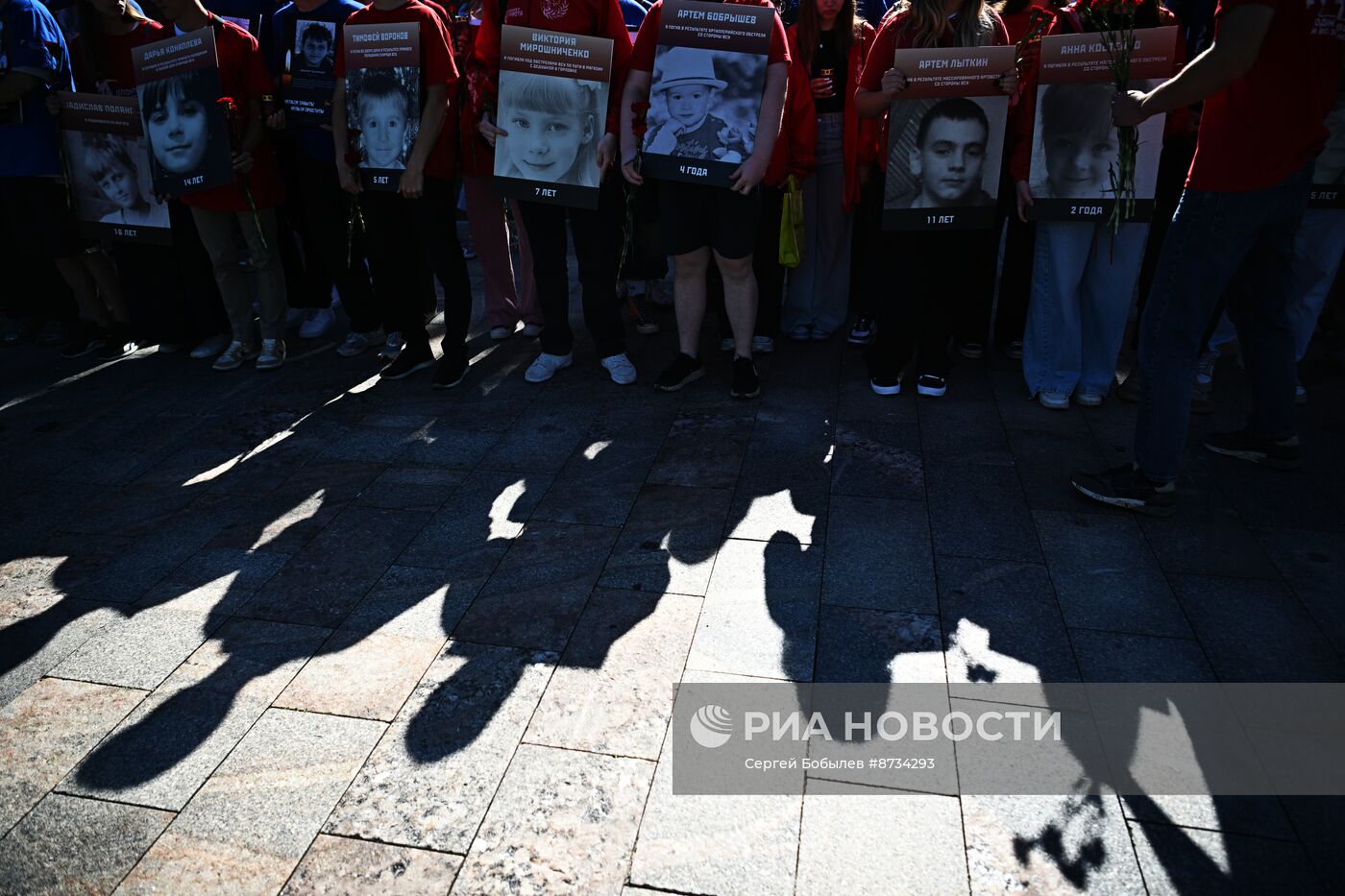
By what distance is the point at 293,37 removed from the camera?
17.3 ft

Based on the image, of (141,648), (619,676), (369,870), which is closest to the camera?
(369,870)

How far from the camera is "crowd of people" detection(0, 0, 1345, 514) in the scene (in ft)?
11.4

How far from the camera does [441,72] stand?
4.73 metres

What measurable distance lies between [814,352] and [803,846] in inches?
146

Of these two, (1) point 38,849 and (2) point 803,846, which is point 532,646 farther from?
(1) point 38,849

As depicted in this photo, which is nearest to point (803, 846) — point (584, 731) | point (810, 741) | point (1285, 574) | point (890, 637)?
point (810, 741)

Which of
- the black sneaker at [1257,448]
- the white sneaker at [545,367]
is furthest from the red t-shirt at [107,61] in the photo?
the black sneaker at [1257,448]

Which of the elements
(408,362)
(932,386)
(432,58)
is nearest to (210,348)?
(408,362)

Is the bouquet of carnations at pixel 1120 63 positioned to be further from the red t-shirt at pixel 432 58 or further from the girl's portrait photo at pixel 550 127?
the red t-shirt at pixel 432 58

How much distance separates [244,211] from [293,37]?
1.06 m

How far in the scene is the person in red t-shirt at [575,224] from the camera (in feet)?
14.8

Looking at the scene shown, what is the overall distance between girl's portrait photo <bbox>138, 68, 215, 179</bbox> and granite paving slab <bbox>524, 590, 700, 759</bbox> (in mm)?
3742

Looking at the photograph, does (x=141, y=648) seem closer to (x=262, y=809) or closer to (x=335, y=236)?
(x=262, y=809)

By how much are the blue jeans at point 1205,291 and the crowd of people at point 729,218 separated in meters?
0.01
